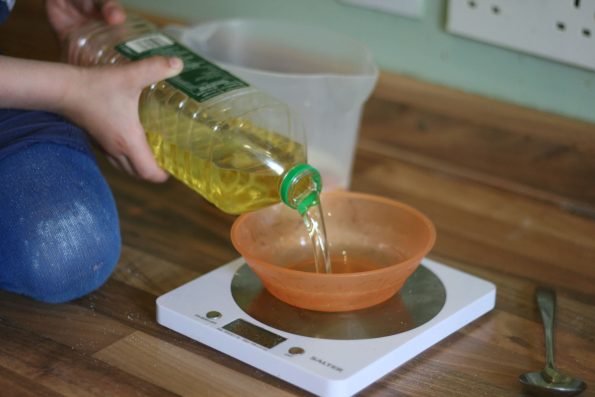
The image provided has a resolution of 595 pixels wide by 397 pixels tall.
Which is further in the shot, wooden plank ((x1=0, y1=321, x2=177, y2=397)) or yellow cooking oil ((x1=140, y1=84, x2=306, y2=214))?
yellow cooking oil ((x1=140, y1=84, x2=306, y2=214))

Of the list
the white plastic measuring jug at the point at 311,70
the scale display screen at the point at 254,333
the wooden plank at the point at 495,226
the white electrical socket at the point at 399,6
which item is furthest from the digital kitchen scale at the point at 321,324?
the white electrical socket at the point at 399,6

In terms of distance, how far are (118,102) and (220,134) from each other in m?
0.11

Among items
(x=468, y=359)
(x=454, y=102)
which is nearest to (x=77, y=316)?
(x=468, y=359)

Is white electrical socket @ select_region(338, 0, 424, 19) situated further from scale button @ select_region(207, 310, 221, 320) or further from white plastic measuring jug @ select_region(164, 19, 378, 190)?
scale button @ select_region(207, 310, 221, 320)

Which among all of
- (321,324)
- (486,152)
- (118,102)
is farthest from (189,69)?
(486,152)

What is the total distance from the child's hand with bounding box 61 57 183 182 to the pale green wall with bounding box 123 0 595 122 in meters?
0.39

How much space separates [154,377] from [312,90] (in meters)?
0.41

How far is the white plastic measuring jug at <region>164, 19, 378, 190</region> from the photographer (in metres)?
1.12

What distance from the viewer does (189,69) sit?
3.33ft

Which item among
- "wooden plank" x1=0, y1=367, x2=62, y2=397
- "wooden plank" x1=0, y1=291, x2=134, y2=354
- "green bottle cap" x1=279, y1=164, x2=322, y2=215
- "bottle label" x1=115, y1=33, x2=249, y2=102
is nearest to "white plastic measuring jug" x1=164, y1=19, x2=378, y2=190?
"bottle label" x1=115, y1=33, x2=249, y2=102

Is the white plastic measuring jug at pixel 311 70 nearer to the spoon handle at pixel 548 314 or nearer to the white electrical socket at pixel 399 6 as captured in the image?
the white electrical socket at pixel 399 6

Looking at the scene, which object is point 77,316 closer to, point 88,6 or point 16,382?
point 16,382

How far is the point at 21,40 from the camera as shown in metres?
1.54

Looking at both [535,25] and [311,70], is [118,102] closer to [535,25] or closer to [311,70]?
[311,70]
